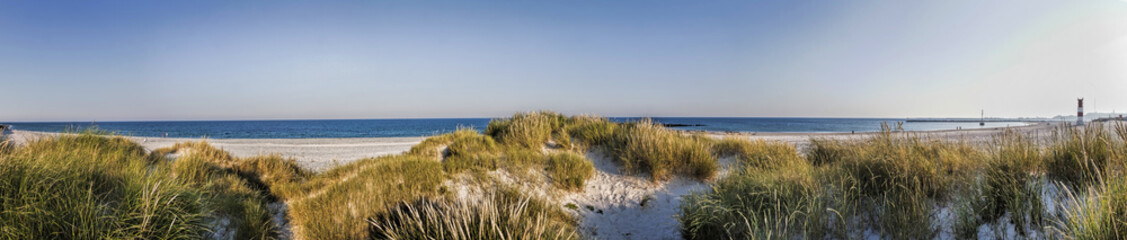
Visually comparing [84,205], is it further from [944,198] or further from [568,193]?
[944,198]

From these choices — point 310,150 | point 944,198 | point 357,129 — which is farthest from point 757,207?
point 357,129

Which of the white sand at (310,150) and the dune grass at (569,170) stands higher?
the dune grass at (569,170)

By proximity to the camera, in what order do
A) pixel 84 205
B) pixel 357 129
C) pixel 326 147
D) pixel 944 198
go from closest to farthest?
1. pixel 84 205
2. pixel 944 198
3. pixel 326 147
4. pixel 357 129

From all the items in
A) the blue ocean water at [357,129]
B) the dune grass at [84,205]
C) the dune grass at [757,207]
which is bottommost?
the blue ocean water at [357,129]

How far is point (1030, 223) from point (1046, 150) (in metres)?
2.28

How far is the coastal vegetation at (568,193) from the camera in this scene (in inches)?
119

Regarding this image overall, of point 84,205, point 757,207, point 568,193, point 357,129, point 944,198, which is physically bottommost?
point 357,129

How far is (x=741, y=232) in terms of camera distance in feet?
13.7

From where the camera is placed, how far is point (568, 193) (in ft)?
21.9

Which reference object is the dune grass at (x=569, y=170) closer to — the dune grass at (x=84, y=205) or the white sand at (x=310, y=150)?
the dune grass at (x=84, y=205)

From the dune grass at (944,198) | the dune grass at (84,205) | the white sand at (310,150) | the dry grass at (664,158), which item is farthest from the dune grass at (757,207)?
the white sand at (310,150)

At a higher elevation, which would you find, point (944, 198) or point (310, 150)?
point (944, 198)

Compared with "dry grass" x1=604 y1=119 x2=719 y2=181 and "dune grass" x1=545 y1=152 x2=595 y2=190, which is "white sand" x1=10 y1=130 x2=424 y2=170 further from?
"dry grass" x1=604 y1=119 x2=719 y2=181

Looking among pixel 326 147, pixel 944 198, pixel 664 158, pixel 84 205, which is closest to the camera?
pixel 84 205
